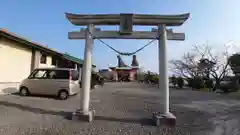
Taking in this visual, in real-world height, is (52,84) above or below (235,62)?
below

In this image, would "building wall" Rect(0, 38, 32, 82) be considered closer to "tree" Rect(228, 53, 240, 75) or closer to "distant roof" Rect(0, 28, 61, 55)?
"distant roof" Rect(0, 28, 61, 55)

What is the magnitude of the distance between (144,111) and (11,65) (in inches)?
308

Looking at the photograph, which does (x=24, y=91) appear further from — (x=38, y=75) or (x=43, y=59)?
(x=43, y=59)

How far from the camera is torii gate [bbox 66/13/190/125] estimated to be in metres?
6.34

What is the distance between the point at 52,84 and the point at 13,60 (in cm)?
283

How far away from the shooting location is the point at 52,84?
10.4 metres

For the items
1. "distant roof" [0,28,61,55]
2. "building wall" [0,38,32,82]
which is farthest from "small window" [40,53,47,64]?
"building wall" [0,38,32,82]

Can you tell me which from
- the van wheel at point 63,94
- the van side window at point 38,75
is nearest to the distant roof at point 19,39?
the van side window at point 38,75

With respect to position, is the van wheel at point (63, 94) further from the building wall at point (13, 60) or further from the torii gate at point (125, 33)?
the torii gate at point (125, 33)

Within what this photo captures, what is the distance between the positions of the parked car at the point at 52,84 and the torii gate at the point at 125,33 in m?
4.22

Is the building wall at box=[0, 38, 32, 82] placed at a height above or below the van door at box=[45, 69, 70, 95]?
above

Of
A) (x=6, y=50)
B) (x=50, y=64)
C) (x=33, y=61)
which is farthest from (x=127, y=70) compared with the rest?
(x=6, y=50)

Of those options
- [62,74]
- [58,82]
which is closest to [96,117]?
[58,82]

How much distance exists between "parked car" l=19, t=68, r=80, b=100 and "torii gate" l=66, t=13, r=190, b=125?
4222 mm
